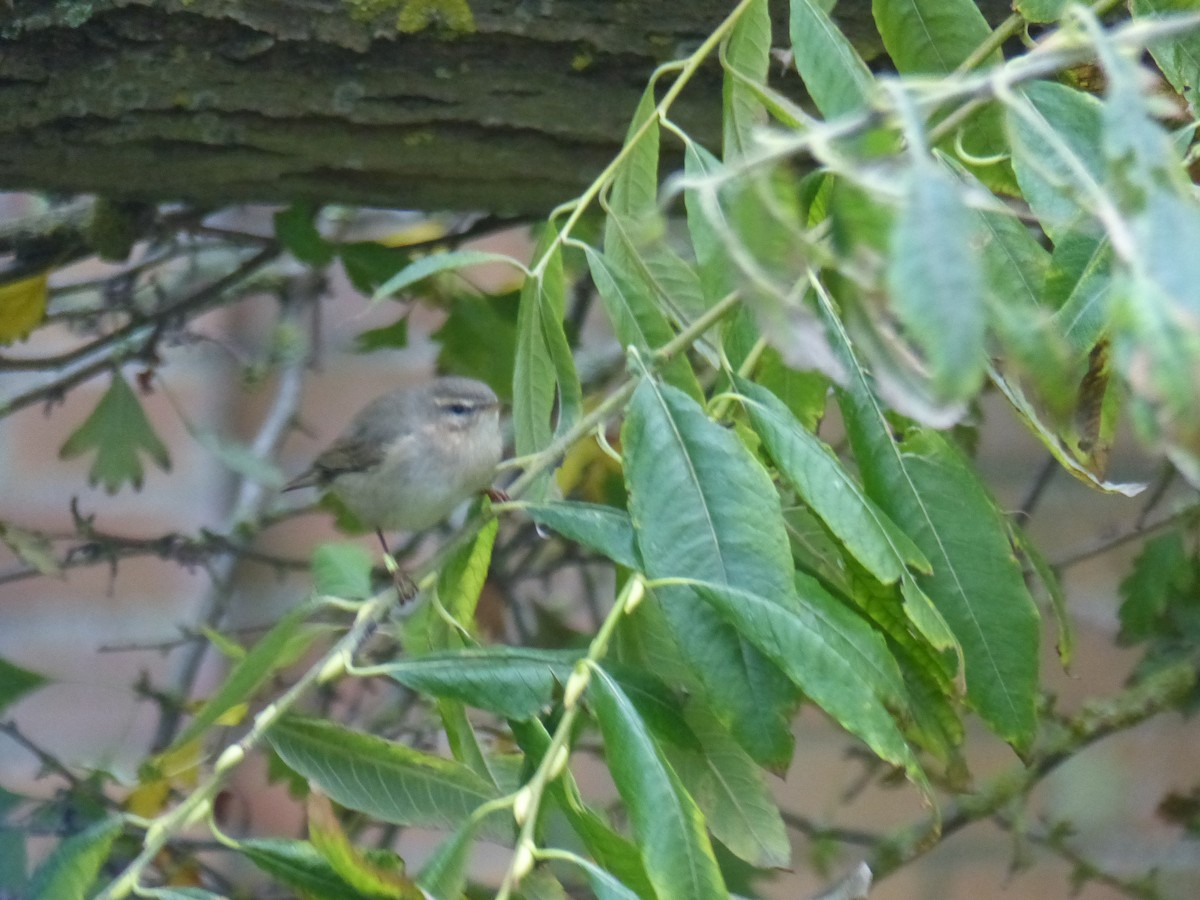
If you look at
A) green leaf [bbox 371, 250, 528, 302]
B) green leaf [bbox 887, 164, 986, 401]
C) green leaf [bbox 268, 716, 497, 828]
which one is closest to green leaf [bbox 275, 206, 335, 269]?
green leaf [bbox 371, 250, 528, 302]

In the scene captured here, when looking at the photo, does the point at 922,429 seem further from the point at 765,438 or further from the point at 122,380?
the point at 122,380

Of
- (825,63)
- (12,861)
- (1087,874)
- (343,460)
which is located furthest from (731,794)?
(343,460)

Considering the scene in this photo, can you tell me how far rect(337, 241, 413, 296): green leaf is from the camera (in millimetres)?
1366

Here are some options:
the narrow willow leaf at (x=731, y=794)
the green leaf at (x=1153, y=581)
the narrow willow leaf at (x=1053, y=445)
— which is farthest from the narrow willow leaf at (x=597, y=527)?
the green leaf at (x=1153, y=581)

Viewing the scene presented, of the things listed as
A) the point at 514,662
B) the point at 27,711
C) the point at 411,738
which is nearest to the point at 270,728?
the point at 514,662

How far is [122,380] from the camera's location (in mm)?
1509

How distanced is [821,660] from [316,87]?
0.67m

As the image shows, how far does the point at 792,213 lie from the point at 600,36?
26.5 inches

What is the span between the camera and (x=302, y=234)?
4.28 ft

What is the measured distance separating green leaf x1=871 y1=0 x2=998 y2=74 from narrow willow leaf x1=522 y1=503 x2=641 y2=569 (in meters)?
0.32

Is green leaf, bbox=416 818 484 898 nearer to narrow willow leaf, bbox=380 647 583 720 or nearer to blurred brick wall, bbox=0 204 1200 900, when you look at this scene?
narrow willow leaf, bbox=380 647 583 720

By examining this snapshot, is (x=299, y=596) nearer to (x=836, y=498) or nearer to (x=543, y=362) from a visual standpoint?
(x=543, y=362)

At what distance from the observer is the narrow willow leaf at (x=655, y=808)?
628 mm

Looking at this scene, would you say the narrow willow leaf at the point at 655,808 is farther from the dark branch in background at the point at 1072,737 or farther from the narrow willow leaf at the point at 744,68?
the dark branch in background at the point at 1072,737
